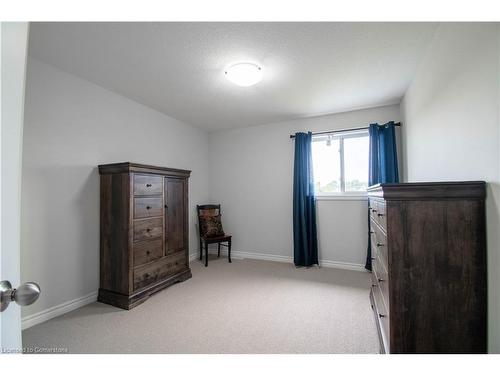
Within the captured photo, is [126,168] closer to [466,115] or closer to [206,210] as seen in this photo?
[206,210]

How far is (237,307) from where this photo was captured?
7.48ft

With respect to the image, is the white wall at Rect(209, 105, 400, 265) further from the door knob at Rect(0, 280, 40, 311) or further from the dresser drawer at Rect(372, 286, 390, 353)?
the door knob at Rect(0, 280, 40, 311)

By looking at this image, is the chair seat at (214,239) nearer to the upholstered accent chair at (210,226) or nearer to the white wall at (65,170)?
the upholstered accent chair at (210,226)

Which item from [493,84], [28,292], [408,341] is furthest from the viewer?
[408,341]

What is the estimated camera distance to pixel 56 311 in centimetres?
211

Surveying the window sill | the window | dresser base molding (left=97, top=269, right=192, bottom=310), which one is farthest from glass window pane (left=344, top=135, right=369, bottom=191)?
dresser base molding (left=97, top=269, right=192, bottom=310)

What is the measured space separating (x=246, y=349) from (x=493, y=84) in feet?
7.08

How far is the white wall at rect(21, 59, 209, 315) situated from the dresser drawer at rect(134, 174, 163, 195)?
1.65ft

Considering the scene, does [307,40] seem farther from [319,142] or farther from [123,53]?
[319,142]

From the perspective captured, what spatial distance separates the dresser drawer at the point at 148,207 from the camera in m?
2.42

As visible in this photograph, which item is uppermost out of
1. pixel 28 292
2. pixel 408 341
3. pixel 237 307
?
pixel 28 292

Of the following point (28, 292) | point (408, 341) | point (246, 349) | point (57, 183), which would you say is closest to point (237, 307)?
point (246, 349)

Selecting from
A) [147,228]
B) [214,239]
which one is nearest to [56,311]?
[147,228]

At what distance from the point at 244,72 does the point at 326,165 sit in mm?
2102
